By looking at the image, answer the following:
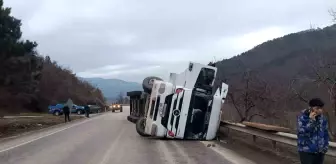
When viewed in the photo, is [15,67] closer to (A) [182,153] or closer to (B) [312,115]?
(A) [182,153]

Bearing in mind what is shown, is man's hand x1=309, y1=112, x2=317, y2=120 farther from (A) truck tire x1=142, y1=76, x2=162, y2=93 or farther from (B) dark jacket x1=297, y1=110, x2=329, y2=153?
(A) truck tire x1=142, y1=76, x2=162, y2=93

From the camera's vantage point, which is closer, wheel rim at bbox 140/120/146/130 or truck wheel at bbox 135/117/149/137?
truck wheel at bbox 135/117/149/137

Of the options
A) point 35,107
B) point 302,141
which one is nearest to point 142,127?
point 302,141

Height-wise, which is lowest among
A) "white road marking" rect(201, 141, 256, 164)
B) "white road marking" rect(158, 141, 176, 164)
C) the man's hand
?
"white road marking" rect(158, 141, 176, 164)

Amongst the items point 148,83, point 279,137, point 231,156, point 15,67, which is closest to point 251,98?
point 148,83

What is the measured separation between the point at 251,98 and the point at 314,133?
15.6 meters

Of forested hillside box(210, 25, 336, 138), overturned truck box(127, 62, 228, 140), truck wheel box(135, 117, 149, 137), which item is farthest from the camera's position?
truck wheel box(135, 117, 149, 137)

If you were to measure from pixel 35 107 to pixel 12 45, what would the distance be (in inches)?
877

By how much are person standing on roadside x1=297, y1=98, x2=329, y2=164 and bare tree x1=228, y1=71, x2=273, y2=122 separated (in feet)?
48.7

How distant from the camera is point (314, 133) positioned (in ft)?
21.2

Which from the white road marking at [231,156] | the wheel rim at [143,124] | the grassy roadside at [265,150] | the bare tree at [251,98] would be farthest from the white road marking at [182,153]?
the bare tree at [251,98]

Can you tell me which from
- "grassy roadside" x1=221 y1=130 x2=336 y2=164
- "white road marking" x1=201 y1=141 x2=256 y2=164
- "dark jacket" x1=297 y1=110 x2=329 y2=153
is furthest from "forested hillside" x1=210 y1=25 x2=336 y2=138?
"dark jacket" x1=297 y1=110 x2=329 y2=153

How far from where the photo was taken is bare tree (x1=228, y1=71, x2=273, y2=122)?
2150 cm

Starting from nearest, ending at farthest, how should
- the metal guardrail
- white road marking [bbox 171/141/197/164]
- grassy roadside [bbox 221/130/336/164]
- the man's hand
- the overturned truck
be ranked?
1. the man's hand
2. the metal guardrail
3. white road marking [bbox 171/141/197/164]
4. grassy roadside [bbox 221/130/336/164]
5. the overturned truck
